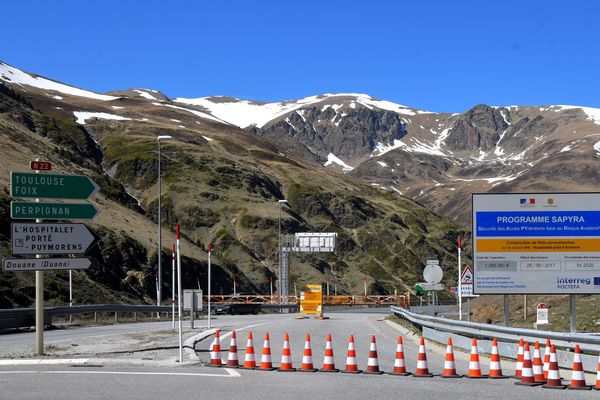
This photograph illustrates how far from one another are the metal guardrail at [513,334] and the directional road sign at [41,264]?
8.20 metres

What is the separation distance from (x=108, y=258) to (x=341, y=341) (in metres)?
43.2

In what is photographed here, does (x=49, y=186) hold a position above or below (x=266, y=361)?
above

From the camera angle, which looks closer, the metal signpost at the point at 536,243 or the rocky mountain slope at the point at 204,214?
the metal signpost at the point at 536,243

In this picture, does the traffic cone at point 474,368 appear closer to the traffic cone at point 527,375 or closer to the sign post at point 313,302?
the traffic cone at point 527,375

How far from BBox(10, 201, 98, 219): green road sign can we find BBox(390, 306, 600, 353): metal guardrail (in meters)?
8.31

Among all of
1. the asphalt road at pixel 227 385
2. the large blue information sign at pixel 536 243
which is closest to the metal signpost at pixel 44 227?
the asphalt road at pixel 227 385

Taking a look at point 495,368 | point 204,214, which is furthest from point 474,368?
point 204,214

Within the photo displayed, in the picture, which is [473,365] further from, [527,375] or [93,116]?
[93,116]

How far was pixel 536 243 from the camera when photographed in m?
20.2

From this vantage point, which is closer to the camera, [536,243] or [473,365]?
[473,365]

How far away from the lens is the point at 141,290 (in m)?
64.8

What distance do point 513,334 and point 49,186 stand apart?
9592mm

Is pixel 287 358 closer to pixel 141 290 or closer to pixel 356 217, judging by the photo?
pixel 141 290

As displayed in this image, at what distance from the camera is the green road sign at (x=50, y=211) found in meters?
17.2
